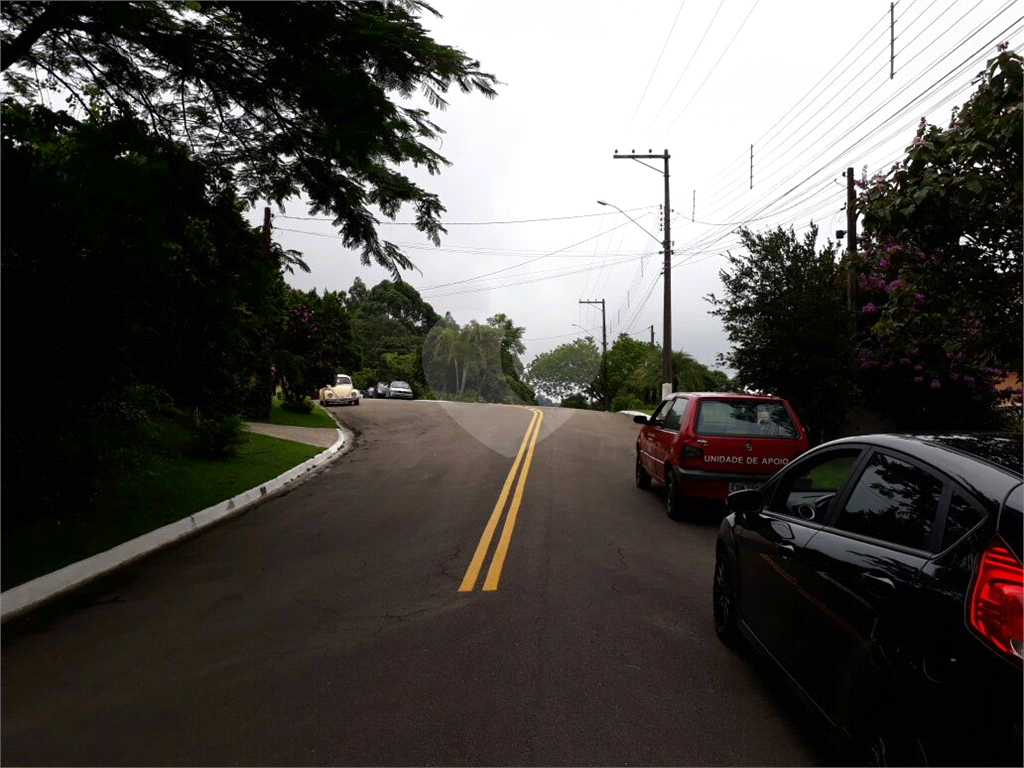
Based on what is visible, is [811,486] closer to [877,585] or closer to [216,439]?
[877,585]

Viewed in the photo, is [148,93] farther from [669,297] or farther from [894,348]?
[669,297]

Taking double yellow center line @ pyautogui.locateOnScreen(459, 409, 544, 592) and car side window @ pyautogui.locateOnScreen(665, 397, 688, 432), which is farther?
car side window @ pyautogui.locateOnScreen(665, 397, 688, 432)

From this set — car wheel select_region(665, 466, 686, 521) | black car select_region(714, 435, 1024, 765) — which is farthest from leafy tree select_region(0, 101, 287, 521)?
black car select_region(714, 435, 1024, 765)

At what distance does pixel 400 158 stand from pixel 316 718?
6.54m

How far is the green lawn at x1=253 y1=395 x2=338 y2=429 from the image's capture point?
24938mm

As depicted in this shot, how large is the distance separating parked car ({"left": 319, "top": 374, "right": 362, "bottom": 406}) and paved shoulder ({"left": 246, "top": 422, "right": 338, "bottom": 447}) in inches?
440

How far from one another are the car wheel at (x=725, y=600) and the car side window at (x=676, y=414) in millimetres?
4825

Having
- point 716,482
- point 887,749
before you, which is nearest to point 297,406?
point 716,482

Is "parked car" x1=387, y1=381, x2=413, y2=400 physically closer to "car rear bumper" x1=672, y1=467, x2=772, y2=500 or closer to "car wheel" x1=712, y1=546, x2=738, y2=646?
"car rear bumper" x1=672, y1=467, x2=772, y2=500

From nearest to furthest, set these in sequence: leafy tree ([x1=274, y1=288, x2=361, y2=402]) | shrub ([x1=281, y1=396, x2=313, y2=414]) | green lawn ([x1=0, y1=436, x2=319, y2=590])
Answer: green lawn ([x1=0, y1=436, x2=319, y2=590]) → leafy tree ([x1=274, y1=288, x2=361, y2=402]) → shrub ([x1=281, y1=396, x2=313, y2=414])

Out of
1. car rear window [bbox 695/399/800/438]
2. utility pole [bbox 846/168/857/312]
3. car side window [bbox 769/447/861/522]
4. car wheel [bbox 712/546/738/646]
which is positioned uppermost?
utility pole [bbox 846/168/857/312]

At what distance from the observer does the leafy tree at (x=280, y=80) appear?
7.03 meters

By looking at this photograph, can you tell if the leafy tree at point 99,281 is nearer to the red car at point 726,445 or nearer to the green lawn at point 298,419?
the red car at point 726,445

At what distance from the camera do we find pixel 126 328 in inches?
308
